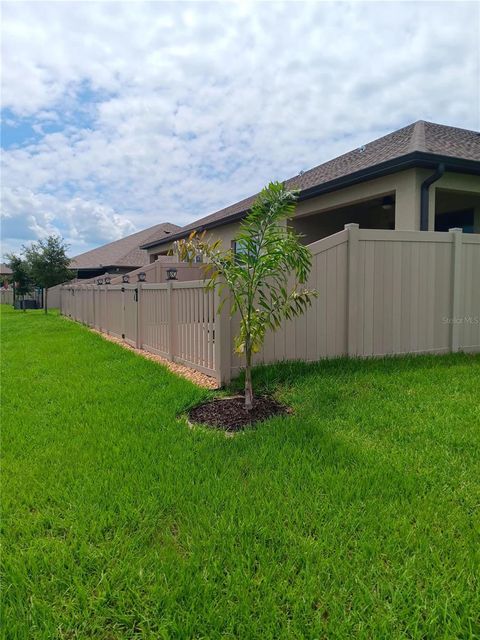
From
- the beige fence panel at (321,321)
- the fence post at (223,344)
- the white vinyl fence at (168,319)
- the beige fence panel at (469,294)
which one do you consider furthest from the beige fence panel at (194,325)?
the beige fence panel at (469,294)

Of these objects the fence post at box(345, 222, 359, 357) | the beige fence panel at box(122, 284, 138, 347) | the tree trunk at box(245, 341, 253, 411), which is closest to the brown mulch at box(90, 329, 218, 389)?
the beige fence panel at box(122, 284, 138, 347)

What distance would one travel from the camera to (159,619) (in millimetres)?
1941

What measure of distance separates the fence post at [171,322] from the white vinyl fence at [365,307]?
17 millimetres

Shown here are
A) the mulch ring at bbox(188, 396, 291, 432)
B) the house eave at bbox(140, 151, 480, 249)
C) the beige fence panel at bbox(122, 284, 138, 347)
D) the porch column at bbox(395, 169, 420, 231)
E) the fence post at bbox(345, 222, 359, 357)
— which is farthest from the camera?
the beige fence panel at bbox(122, 284, 138, 347)

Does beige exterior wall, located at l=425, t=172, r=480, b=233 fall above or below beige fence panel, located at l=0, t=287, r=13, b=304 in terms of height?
above

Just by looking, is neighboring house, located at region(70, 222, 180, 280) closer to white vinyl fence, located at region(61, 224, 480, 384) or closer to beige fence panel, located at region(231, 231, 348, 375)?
white vinyl fence, located at region(61, 224, 480, 384)

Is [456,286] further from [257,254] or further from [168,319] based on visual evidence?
[168,319]

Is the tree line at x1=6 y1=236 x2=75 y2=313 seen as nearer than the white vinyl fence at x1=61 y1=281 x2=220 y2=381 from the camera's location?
No

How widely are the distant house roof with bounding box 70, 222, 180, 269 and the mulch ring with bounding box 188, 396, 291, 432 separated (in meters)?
24.2

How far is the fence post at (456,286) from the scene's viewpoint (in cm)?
676

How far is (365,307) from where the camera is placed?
6270mm

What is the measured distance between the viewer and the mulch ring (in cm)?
429

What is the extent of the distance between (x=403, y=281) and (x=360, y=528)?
15.5 feet

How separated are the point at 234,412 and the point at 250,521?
1981 millimetres
